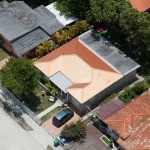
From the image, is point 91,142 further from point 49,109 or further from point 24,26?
point 24,26

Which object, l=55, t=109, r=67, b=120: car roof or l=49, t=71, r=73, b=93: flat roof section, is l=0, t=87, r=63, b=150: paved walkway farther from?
l=49, t=71, r=73, b=93: flat roof section

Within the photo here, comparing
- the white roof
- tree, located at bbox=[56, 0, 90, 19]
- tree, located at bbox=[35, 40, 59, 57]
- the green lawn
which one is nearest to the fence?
the green lawn

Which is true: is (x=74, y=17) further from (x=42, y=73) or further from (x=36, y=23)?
(x=42, y=73)

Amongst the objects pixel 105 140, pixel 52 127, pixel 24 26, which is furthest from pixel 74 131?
pixel 24 26

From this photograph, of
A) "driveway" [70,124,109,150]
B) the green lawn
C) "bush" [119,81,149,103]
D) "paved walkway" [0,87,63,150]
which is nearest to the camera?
"driveway" [70,124,109,150]

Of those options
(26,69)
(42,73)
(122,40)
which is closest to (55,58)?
(42,73)

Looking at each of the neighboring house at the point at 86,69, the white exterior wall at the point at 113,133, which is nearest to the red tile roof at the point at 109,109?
the white exterior wall at the point at 113,133

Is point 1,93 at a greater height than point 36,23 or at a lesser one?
lesser
